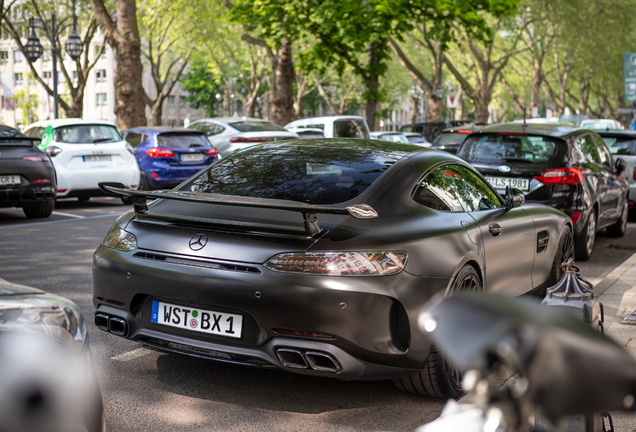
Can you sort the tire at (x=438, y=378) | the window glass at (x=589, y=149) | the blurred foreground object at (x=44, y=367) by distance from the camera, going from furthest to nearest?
1. the window glass at (x=589, y=149)
2. the tire at (x=438, y=378)
3. the blurred foreground object at (x=44, y=367)

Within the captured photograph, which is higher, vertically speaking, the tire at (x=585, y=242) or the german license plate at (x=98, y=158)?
the german license plate at (x=98, y=158)

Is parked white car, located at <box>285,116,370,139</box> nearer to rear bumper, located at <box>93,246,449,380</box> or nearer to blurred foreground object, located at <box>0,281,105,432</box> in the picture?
rear bumper, located at <box>93,246,449,380</box>

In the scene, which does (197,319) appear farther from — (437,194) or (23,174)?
(23,174)

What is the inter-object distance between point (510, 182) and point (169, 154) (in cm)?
867

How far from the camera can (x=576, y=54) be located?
51.9 meters

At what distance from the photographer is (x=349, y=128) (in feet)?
67.4

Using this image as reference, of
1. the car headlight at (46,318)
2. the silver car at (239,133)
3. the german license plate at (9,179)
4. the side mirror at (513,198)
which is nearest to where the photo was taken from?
the car headlight at (46,318)

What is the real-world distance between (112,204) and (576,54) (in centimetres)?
4434

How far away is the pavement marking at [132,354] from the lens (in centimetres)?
461

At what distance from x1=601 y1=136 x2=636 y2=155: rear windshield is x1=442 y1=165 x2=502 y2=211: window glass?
970 centimetres

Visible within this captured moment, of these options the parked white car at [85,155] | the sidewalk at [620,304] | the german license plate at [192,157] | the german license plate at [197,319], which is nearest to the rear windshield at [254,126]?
the german license plate at [192,157]

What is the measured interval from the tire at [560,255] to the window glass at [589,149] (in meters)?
3.07

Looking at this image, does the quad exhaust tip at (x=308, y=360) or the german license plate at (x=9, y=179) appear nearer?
the quad exhaust tip at (x=308, y=360)

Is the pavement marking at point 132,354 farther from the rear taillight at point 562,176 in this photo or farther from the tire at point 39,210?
the tire at point 39,210
